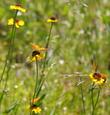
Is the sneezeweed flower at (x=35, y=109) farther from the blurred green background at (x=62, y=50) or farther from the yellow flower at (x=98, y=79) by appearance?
the blurred green background at (x=62, y=50)

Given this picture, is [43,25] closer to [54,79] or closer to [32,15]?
[32,15]

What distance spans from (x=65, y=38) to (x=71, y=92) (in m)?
0.75

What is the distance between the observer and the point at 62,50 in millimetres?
3414

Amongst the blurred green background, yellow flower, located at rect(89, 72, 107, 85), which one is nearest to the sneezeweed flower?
yellow flower, located at rect(89, 72, 107, 85)

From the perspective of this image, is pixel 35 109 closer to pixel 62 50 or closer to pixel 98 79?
pixel 98 79

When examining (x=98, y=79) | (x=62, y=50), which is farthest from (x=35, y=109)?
(x=62, y=50)

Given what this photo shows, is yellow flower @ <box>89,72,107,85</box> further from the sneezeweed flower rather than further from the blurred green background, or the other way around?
the blurred green background

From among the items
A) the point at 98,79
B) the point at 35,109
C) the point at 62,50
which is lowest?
the point at 62,50

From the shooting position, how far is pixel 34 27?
11.6 ft

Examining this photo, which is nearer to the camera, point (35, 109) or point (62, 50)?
point (35, 109)

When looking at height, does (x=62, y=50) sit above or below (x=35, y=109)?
below

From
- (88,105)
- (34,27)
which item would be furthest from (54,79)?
(34,27)

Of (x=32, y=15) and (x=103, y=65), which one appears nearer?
(x=103, y=65)

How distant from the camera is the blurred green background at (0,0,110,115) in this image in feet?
8.79
